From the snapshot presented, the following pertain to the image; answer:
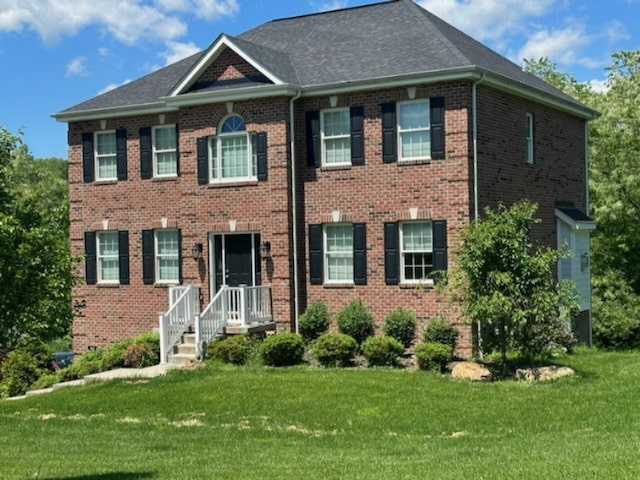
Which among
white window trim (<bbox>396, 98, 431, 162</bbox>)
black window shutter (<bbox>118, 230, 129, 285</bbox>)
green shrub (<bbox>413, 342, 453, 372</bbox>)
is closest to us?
green shrub (<bbox>413, 342, 453, 372</bbox>)

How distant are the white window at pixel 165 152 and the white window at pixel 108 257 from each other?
2.54m

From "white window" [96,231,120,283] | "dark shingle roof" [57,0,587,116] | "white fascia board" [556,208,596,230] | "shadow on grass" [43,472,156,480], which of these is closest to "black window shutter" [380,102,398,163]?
"dark shingle roof" [57,0,587,116]

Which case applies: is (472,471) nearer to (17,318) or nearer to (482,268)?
(17,318)

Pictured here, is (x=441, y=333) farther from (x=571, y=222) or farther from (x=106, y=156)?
(x=106, y=156)

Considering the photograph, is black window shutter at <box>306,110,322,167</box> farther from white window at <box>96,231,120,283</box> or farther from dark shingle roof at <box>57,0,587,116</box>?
white window at <box>96,231,120,283</box>

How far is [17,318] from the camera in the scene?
13.4 m

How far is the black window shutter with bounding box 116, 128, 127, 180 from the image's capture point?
27266 mm

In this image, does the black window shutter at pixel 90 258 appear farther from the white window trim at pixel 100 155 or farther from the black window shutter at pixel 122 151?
the black window shutter at pixel 122 151

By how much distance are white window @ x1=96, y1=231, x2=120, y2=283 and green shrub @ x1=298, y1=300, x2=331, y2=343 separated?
22.8 ft

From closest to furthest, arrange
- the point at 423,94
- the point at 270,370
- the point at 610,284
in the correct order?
the point at 270,370, the point at 423,94, the point at 610,284

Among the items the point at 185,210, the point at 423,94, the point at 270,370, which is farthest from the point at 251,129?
the point at 270,370

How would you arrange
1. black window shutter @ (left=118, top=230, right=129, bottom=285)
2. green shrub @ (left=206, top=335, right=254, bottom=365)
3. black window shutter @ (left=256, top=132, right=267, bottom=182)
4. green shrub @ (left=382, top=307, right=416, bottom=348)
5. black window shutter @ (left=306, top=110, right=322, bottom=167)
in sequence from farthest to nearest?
black window shutter @ (left=118, top=230, right=129, bottom=285) → black window shutter @ (left=256, top=132, right=267, bottom=182) → black window shutter @ (left=306, top=110, right=322, bottom=167) → green shrub @ (left=382, top=307, right=416, bottom=348) → green shrub @ (left=206, top=335, right=254, bottom=365)

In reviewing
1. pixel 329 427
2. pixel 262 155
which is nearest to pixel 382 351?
pixel 329 427

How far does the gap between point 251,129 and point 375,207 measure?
3967 millimetres
